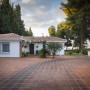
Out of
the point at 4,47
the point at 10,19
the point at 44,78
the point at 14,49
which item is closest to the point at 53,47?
the point at 14,49

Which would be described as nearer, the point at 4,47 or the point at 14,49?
the point at 14,49

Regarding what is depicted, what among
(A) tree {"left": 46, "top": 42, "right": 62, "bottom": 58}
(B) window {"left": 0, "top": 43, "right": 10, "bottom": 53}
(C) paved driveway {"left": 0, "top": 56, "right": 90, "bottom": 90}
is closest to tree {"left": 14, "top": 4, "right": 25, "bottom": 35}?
(B) window {"left": 0, "top": 43, "right": 10, "bottom": 53}

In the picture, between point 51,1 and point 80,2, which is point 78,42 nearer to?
point 80,2

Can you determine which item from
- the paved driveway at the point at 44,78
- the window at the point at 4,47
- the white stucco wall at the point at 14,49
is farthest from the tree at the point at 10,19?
the paved driveway at the point at 44,78

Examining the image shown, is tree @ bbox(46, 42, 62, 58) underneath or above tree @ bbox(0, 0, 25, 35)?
underneath

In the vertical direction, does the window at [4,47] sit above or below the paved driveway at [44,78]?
above

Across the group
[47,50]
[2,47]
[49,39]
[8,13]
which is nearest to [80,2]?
[47,50]

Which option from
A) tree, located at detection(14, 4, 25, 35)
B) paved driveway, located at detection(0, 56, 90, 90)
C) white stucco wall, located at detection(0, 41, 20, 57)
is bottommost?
paved driveway, located at detection(0, 56, 90, 90)

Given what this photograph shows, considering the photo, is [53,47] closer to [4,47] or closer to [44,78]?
[4,47]

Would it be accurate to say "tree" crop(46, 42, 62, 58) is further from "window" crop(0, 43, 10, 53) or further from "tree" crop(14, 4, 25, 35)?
"tree" crop(14, 4, 25, 35)

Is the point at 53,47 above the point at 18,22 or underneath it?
→ underneath

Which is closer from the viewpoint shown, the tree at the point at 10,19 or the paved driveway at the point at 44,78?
the paved driveway at the point at 44,78

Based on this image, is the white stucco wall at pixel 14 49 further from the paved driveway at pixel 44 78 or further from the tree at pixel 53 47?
the paved driveway at pixel 44 78

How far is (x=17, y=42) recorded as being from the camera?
26609 millimetres
